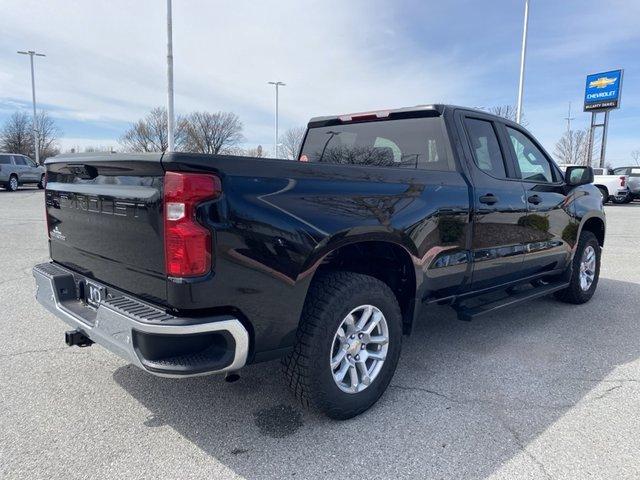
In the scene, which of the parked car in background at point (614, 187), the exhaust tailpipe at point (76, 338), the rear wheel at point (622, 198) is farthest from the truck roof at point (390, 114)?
the rear wheel at point (622, 198)

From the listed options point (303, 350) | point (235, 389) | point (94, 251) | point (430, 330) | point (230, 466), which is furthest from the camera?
point (430, 330)

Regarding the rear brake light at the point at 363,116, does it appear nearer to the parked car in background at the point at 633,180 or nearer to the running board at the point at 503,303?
the running board at the point at 503,303

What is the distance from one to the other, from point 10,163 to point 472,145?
25.2 m

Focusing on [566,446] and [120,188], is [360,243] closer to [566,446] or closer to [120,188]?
[120,188]

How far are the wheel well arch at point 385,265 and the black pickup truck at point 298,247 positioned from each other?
0.4 inches

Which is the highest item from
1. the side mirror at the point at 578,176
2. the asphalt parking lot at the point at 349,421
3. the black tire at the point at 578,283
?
the side mirror at the point at 578,176

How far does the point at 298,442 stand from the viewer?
2.64 meters

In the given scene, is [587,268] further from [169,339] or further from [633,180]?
[633,180]

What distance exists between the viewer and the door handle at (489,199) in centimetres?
367

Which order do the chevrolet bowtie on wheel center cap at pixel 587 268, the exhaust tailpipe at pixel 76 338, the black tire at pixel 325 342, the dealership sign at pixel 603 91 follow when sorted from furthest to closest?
the dealership sign at pixel 603 91 < the chevrolet bowtie on wheel center cap at pixel 587 268 < the exhaust tailpipe at pixel 76 338 < the black tire at pixel 325 342

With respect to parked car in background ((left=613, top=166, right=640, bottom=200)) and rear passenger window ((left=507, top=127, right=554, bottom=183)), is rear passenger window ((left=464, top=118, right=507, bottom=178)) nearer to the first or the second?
rear passenger window ((left=507, top=127, right=554, bottom=183))

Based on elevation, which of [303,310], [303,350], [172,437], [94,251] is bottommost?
[172,437]

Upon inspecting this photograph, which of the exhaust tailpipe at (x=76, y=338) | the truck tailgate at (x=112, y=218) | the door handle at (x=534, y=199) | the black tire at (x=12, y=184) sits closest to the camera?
the truck tailgate at (x=112, y=218)

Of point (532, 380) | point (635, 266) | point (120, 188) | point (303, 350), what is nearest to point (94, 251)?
point (120, 188)
